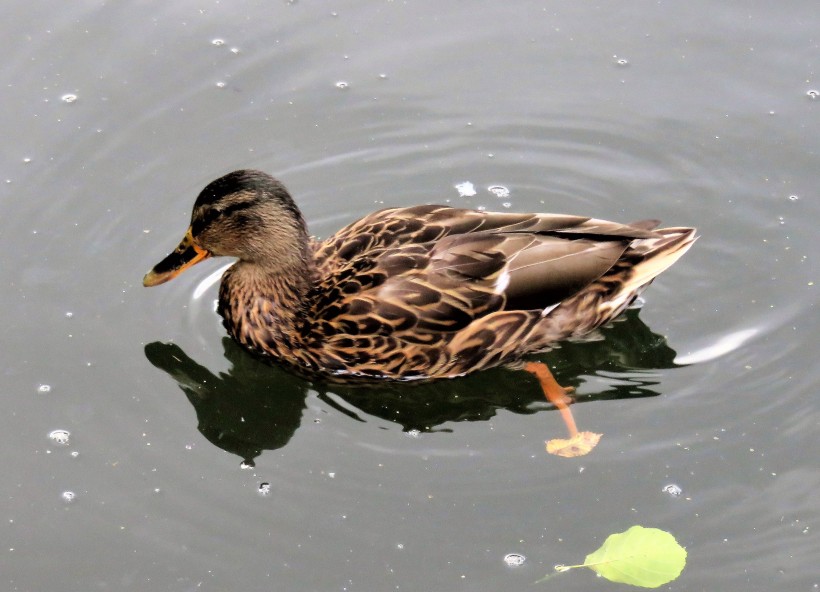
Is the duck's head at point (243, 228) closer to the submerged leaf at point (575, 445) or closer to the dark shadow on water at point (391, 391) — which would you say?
the dark shadow on water at point (391, 391)

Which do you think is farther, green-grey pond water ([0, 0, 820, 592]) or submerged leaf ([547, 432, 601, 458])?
submerged leaf ([547, 432, 601, 458])

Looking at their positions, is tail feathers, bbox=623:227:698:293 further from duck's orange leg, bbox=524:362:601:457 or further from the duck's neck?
the duck's neck

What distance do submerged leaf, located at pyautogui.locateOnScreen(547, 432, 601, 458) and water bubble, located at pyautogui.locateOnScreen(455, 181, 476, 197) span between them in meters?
2.32

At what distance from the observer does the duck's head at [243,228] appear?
709 centimetres

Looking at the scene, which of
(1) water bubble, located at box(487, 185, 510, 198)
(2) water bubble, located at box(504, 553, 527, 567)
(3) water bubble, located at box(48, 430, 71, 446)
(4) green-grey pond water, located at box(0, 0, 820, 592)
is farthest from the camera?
(1) water bubble, located at box(487, 185, 510, 198)

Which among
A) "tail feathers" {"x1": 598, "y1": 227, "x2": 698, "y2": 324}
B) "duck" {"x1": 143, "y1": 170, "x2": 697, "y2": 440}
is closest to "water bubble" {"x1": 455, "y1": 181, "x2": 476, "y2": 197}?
"duck" {"x1": 143, "y1": 170, "x2": 697, "y2": 440}

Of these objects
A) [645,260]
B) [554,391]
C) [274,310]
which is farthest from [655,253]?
[274,310]

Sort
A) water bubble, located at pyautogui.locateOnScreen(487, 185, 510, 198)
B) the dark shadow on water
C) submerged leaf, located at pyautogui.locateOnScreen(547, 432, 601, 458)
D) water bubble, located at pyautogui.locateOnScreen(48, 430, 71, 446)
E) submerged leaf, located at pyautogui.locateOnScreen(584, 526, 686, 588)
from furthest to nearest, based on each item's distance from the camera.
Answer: water bubble, located at pyautogui.locateOnScreen(487, 185, 510, 198) < the dark shadow on water < water bubble, located at pyautogui.locateOnScreen(48, 430, 71, 446) < submerged leaf, located at pyautogui.locateOnScreen(547, 432, 601, 458) < submerged leaf, located at pyautogui.locateOnScreen(584, 526, 686, 588)

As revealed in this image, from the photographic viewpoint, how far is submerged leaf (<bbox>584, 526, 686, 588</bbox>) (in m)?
5.90

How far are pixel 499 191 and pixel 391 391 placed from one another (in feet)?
6.54

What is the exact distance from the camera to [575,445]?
6.66 m

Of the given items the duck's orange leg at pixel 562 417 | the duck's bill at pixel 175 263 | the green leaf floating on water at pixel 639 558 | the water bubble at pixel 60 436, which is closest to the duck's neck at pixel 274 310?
the duck's bill at pixel 175 263

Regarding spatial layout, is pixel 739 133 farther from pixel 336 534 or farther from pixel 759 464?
pixel 336 534

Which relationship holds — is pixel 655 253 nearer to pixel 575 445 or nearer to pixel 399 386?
pixel 575 445
